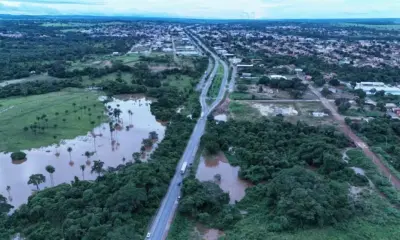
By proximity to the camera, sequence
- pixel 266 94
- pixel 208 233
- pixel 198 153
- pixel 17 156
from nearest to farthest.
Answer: pixel 208 233, pixel 17 156, pixel 198 153, pixel 266 94

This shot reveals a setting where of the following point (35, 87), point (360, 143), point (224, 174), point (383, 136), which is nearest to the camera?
point (224, 174)

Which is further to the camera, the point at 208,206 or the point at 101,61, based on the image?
the point at 101,61

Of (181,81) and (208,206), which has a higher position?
(181,81)

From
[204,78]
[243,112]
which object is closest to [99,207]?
[243,112]

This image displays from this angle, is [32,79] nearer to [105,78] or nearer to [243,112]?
[105,78]

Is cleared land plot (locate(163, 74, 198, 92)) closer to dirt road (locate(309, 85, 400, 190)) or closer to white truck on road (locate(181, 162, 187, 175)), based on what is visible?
dirt road (locate(309, 85, 400, 190))

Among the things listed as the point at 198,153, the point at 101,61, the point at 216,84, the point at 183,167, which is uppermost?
the point at 101,61
